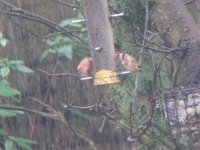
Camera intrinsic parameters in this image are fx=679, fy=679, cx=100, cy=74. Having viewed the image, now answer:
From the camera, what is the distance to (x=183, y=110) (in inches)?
98.6

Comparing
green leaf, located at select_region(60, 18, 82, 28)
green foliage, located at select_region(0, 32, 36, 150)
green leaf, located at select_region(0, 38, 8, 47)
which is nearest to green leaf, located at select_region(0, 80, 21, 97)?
green foliage, located at select_region(0, 32, 36, 150)

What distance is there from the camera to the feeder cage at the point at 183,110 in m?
2.46

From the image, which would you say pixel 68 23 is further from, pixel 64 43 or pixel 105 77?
pixel 105 77

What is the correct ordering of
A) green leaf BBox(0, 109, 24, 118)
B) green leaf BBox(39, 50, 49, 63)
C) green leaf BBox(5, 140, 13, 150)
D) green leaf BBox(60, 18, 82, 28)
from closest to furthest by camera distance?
1. green leaf BBox(0, 109, 24, 118)
2. green leaf BBox(5, 140, 13, 150)
3. green leaf BBox(60, 18, 82, 28)
4. green leaf BBox(39, 50, 49, 63)

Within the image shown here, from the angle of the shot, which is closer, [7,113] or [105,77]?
[105,77]

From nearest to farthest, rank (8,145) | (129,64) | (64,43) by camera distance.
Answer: (129,64) < (8,145) < (64,43)

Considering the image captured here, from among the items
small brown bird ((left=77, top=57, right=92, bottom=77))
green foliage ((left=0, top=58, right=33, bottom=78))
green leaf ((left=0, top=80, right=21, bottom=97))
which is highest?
green foliage ((left=0, top=58, right=33, bottom=78))

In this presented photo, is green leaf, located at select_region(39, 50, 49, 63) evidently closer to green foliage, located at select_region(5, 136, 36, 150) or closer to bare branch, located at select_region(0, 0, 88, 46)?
bare branch, located at select_region(0, 0, 88, 46)

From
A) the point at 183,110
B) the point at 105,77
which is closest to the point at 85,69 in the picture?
the point at 105,77

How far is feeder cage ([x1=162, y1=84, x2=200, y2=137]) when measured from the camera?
96.9 inches

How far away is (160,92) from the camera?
273 cm

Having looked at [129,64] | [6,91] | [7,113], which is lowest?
[7,113]

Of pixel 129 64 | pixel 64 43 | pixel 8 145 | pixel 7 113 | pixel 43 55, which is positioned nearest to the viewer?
pixel 129 64

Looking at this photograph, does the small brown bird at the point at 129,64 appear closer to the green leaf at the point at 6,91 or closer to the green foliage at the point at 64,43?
the green leaf at the point at 6,91
